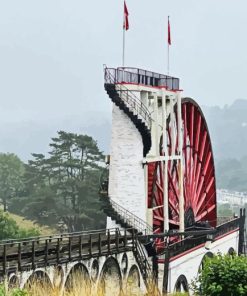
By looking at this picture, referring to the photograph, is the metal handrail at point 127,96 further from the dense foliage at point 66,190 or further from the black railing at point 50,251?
the dense foliage at point 66,190

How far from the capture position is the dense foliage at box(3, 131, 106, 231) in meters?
61.0

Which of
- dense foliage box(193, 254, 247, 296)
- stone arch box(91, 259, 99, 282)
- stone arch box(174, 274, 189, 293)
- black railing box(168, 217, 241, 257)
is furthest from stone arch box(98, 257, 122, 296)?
dense foliage box(193, 254, 247, 296)

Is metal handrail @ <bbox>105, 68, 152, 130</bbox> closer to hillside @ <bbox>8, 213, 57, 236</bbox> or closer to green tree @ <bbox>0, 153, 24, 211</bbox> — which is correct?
hillside @ <bbox>8, 213, 57, 236</bbox>

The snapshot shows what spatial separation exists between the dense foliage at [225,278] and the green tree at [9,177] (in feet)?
204

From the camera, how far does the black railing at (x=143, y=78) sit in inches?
1173

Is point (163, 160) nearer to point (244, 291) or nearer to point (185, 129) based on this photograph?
Result: point (185, 129)

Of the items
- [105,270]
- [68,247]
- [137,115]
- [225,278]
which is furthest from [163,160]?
[225,278]

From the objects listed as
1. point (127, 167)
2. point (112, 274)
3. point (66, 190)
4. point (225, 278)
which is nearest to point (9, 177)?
point (66, 190)

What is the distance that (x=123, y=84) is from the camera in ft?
97.2

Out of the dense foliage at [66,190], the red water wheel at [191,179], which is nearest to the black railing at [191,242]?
the red water wheel at [191,179]

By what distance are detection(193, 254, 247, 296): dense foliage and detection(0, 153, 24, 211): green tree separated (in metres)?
62.3

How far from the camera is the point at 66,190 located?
65312 millimetres

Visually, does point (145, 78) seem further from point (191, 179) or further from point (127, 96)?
point (191, 179)

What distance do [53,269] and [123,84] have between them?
12.6 meters
